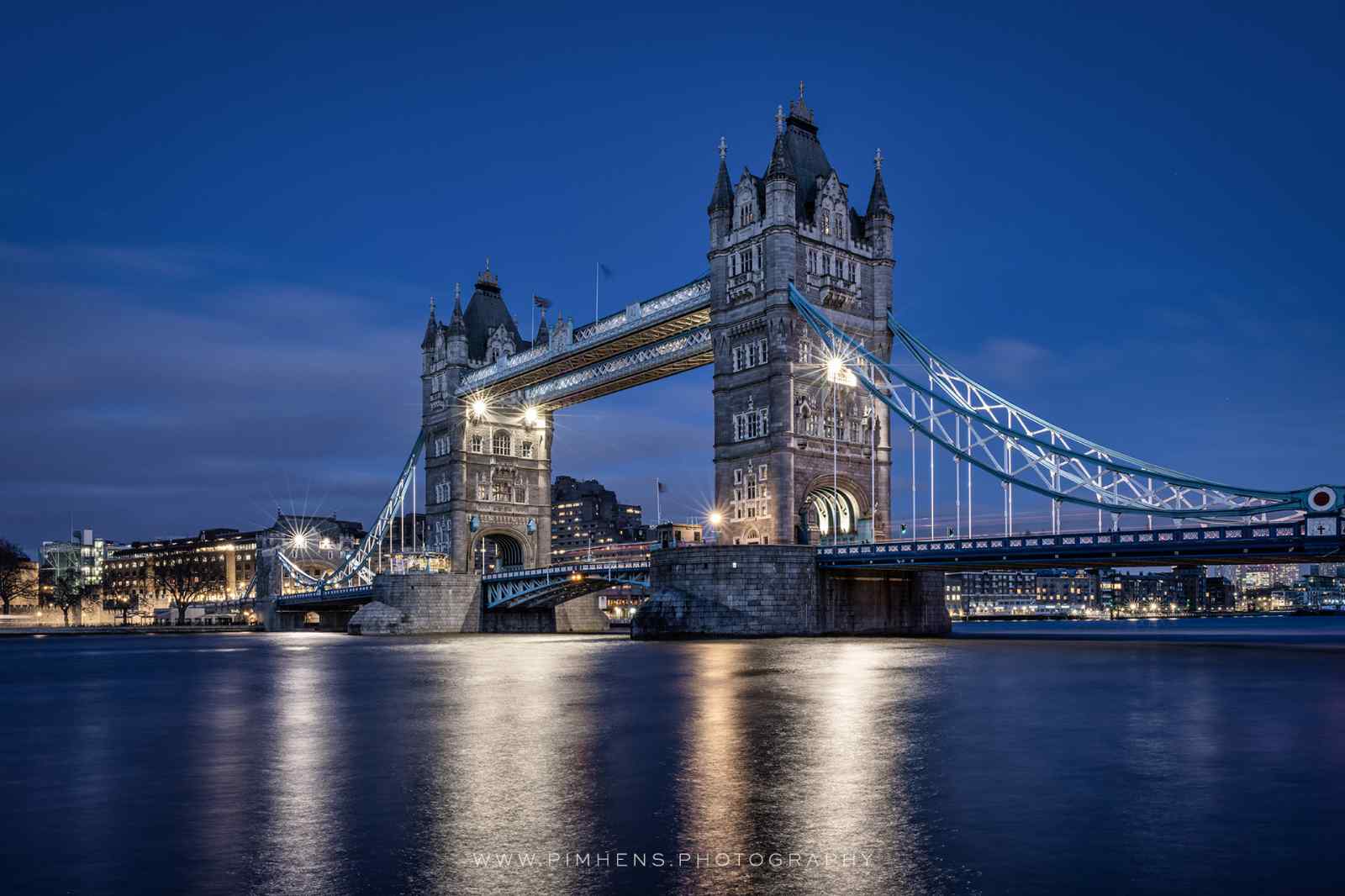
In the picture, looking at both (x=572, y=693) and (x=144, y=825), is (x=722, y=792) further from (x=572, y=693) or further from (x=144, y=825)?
(x=572, y=693)

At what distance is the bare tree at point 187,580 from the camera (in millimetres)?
138000

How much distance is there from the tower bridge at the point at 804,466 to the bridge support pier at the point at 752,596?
92mm

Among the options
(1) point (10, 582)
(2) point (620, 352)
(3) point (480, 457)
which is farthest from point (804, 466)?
(1) point (10, 582)

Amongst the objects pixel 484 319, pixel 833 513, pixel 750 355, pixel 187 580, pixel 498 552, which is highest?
pixel 484 319

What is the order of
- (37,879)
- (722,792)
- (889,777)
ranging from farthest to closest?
(889,777) → (722,792) → (37,879)

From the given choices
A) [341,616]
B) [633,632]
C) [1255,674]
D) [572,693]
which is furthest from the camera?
[341,616]

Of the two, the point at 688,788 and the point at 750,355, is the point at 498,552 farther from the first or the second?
the point at 688,788

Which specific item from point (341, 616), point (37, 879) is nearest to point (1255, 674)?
point (37, 879)

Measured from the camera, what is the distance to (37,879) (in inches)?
361

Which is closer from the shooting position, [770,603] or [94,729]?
[94,729]

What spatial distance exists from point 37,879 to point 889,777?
9.11 m

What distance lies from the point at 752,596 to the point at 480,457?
134 ft

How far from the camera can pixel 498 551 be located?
320 feet

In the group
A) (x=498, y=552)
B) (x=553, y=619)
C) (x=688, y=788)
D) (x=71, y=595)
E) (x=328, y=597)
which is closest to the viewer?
(x=688, y=788)
